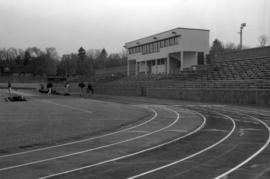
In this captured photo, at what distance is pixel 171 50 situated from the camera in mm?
66375

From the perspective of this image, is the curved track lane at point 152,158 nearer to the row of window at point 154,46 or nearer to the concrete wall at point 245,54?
the concrete wall at point 245,54

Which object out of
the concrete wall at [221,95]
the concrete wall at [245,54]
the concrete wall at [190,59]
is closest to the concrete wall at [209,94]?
the concrete wall at [221,95]

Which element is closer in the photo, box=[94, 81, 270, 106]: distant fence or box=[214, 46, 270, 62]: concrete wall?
box=[94, 81, 270, 106]: distant fence

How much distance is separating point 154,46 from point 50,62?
289 feet

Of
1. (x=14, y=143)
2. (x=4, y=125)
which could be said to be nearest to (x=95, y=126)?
(x=4, y=125)

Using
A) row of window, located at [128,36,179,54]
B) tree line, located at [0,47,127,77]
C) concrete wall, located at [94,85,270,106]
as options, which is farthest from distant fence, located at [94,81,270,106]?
tree line, located at [0,47,127,77]

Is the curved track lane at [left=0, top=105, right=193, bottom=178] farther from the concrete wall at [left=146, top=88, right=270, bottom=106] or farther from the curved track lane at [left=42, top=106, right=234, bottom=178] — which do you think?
the concrete wall at [left=146, top=88, right=270, bottom=106]

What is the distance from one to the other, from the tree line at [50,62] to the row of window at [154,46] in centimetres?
6291

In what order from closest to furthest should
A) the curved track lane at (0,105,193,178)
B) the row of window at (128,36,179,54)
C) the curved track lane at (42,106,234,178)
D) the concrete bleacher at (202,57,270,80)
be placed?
the curved track lane at (42,106,234,178) < the curved track lane at (0,105,193,178) < the concrete bleacher at (202,57,270,80) < the row of window at (128,36,179,54)

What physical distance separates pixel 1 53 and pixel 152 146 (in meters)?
166

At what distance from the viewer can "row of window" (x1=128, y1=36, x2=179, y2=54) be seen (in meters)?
66.2

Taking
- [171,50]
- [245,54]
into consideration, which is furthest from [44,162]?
[171,50]

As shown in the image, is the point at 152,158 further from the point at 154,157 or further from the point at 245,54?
the point at 245,54

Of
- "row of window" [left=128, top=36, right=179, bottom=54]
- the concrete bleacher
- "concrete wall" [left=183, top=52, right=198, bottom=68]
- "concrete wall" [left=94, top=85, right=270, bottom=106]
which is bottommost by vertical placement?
"concrete wall" [left=94, top=85, right=270, bottom=106]
